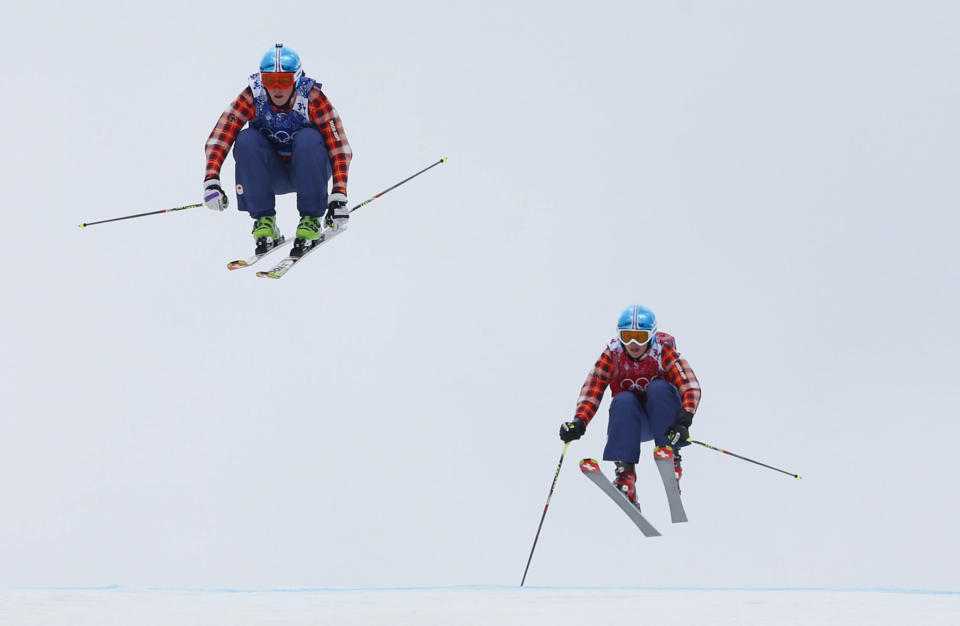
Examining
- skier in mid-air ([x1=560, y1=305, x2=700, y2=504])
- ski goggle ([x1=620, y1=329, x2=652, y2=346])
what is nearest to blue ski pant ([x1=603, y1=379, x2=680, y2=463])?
Result: skier in mid-air ([x1=560, y1=305, x2=700, y2=504])

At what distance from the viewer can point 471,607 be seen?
1170 centimetres

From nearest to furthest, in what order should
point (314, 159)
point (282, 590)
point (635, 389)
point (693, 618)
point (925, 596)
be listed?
point (693, 618)
point (925, 596)
point (282, 590)
point (314, 159)
point (635, 389)

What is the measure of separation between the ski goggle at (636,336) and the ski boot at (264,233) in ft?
10.7

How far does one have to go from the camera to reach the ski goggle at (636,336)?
582 inches

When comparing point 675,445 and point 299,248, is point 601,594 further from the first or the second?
point 299,248

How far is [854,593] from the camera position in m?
12.3

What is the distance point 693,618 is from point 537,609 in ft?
4.03

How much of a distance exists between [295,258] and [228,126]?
130cm

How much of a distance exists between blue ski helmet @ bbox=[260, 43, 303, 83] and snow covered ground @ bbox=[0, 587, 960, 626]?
4420 millimetres

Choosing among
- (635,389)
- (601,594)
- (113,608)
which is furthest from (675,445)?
(113,608)

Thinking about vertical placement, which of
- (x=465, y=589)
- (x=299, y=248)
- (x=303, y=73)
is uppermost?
(x=303, y=73)

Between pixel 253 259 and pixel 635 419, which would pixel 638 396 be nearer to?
pixel 635 419

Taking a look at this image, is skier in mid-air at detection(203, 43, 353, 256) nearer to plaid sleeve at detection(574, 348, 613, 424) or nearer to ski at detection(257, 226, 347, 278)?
ski at detection(257, 226, 347, 278)

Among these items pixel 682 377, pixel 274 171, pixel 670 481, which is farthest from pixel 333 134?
pixel 670 481
